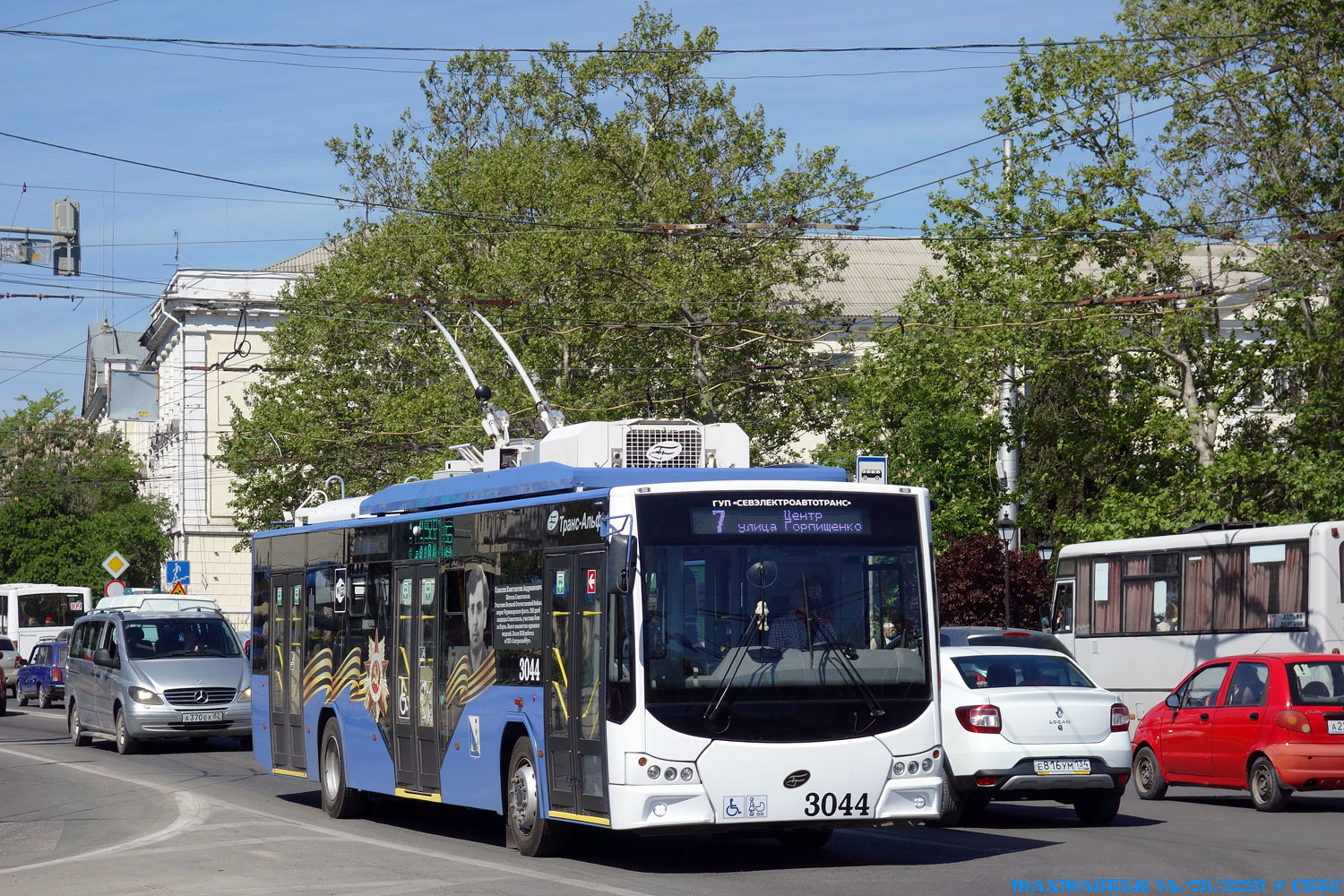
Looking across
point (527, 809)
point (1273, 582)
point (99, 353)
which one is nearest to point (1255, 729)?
point (1273, 582)

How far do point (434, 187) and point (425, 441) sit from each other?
7260 millimetres

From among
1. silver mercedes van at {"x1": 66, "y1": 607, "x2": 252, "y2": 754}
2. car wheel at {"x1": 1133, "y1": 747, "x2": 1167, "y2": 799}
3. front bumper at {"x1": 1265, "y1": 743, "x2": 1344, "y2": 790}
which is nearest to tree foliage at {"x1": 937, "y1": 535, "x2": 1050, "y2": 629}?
silver mercedes van at {"x1": 66, "y1": 607, "x2": 252, "y2": 754}

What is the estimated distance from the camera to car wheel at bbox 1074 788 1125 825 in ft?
51.7

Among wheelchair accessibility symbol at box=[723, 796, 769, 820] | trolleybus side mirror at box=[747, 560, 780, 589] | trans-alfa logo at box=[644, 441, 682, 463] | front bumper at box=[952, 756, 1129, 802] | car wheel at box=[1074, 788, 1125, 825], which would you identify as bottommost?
car wheel at box=[1074, 788, 1125, 825]

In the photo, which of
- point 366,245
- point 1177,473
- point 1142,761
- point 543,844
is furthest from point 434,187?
point 543,844

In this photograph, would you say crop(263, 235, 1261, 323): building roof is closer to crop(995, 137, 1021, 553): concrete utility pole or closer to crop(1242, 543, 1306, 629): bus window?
crop(995, 137, 1021, 553): concrete utility pole

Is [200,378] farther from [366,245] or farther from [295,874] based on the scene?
[295,874]

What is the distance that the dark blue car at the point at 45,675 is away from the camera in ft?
144

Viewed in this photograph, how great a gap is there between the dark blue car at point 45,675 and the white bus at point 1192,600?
82.9 ft

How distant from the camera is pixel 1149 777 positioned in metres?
19.6

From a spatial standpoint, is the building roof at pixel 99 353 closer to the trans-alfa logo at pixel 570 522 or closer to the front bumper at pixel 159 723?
the front bumper at pixel 159 723

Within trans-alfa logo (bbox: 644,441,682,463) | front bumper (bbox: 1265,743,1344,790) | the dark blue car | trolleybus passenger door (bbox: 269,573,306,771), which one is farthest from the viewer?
the dark blue car

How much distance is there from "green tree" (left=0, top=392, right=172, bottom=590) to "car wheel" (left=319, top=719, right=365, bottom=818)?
56.2 meters

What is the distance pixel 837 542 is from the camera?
12.5 meters
